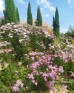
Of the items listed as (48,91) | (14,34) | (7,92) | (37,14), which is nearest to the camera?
(7,92)

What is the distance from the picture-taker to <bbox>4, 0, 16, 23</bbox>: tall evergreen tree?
27.5 m

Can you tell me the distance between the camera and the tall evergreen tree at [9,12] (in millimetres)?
27484

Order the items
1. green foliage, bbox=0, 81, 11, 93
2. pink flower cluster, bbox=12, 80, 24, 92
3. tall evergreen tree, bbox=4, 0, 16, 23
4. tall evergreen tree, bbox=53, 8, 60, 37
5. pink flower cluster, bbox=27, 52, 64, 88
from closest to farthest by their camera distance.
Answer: green foliage, bbox=0, 81, 11, 93, pink flower cluster, bbox=12, 80, 24, 92, pink flower cluster, bbox=27, 52, 64, 88, tall evergreen tree, bbox=4, 0, 16, 23, tall evergreen tree, bbox=53, 8, 60, 37

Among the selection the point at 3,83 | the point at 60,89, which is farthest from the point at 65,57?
the point at 3,83

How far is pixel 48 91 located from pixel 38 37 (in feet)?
19.2

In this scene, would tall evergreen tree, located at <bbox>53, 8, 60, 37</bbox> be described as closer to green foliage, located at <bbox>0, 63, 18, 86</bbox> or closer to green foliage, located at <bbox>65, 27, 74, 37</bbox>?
green foliage, located at <bbox>65, 27, 74, 37</bbox>

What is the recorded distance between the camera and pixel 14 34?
14891 millimetres

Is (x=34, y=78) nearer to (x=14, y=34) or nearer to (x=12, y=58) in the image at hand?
(x=12, y=58)

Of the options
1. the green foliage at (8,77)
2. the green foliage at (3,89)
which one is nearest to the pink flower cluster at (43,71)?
the green foliage at (8,77)

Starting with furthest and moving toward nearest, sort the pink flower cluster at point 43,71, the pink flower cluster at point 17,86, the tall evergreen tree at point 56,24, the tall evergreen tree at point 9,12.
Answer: the tall evergreen tree at point 56,24
the tall evergreen tree at point 9,12
the pink flower cluster at point 43,71
the pink flower cluster at point 17,86

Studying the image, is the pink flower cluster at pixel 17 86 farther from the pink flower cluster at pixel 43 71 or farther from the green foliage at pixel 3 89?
the pink flower cluster at pixel 43 71

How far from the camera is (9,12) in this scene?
2816 cm

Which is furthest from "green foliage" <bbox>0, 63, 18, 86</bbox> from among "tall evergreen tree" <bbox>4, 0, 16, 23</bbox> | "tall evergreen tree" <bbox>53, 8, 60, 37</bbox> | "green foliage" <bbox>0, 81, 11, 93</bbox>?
"tall evergreen tree" <bbox>53, 8, 60, 37</bbox>

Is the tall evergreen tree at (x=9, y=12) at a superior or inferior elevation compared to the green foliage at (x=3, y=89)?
superior
